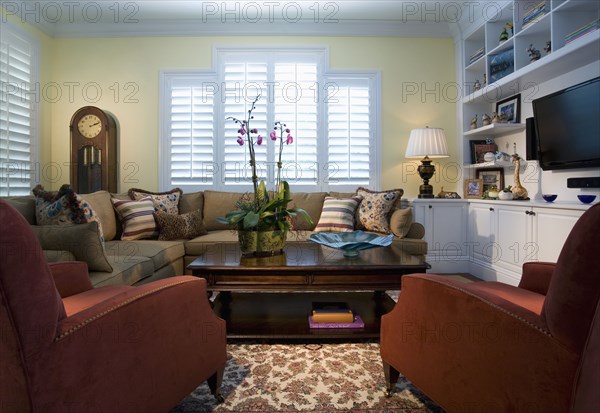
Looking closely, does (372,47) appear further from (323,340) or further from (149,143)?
(323,340)

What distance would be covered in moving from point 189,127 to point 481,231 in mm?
3416

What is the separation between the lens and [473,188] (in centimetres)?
387

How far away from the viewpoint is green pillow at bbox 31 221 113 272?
6.06 feet

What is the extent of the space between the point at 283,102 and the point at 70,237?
287 centimetres

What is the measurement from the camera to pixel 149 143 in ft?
13.6

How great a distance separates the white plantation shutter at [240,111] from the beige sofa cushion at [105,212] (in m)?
1.32

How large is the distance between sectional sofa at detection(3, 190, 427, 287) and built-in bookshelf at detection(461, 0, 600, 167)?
1572 millimetres

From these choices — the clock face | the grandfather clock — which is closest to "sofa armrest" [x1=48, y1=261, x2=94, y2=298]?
the grandfather clock

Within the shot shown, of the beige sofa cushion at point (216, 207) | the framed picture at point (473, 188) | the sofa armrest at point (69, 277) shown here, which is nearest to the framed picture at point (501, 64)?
the framed picture at point (473, 188)

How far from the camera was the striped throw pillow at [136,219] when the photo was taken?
3.13 meters

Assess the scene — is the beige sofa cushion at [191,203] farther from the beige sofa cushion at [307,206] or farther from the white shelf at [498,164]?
the white shelf at [498,164]

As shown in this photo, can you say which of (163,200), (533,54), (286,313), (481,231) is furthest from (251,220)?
(533,54)

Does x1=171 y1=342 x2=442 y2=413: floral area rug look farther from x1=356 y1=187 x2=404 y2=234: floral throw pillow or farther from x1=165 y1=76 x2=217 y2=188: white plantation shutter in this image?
x1=165 y1=76 x2=217 y2=188: white plantation shutter

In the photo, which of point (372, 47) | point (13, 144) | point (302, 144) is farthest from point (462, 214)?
point (13, 144)
